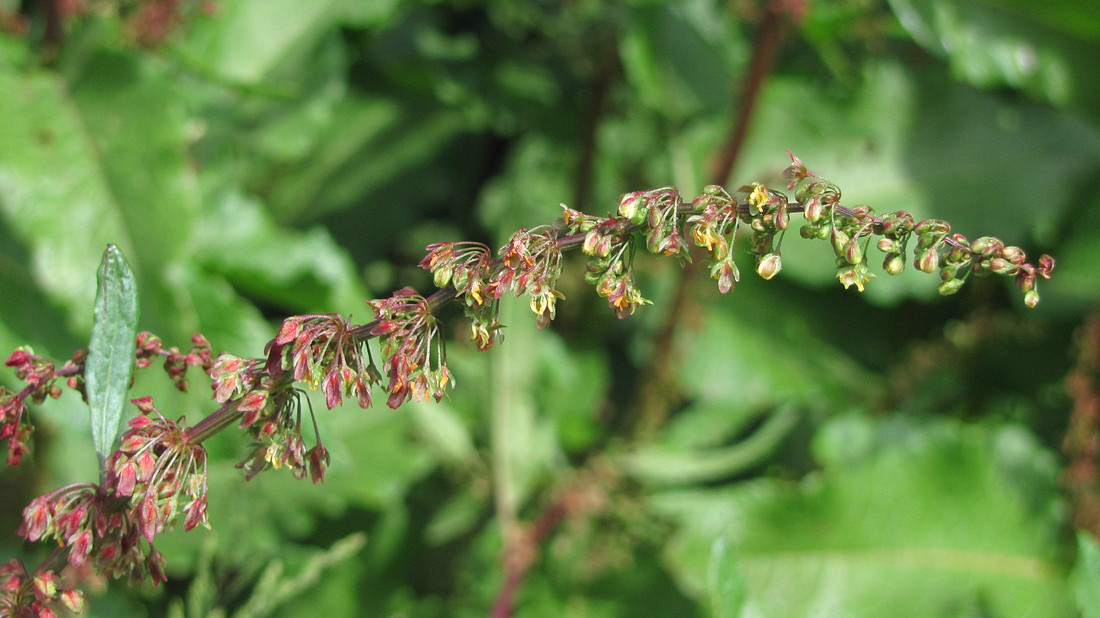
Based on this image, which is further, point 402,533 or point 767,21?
point 402,533

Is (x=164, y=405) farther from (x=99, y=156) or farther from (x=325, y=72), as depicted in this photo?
(x=325, y=72)

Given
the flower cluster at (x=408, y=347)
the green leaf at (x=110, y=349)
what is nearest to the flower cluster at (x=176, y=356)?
the green leaf at (x=110, y=349)

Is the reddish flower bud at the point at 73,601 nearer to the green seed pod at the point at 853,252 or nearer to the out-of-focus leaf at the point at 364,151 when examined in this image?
the green seed pod at the point at 853,252

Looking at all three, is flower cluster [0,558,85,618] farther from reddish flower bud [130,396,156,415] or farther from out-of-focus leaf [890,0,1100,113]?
out-of-focus leaf [890,0,1100,113]

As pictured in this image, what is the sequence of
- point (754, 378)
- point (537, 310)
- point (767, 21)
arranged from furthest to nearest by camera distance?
point (754, 378), point (767, 21), point (537, 310)

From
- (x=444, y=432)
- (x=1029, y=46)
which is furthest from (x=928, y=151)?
(x=444, y=432)

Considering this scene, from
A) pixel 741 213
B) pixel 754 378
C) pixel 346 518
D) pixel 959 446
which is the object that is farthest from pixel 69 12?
pixel 959 446

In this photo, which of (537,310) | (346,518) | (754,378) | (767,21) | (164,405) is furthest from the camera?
(754,378)

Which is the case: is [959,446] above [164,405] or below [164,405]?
below
